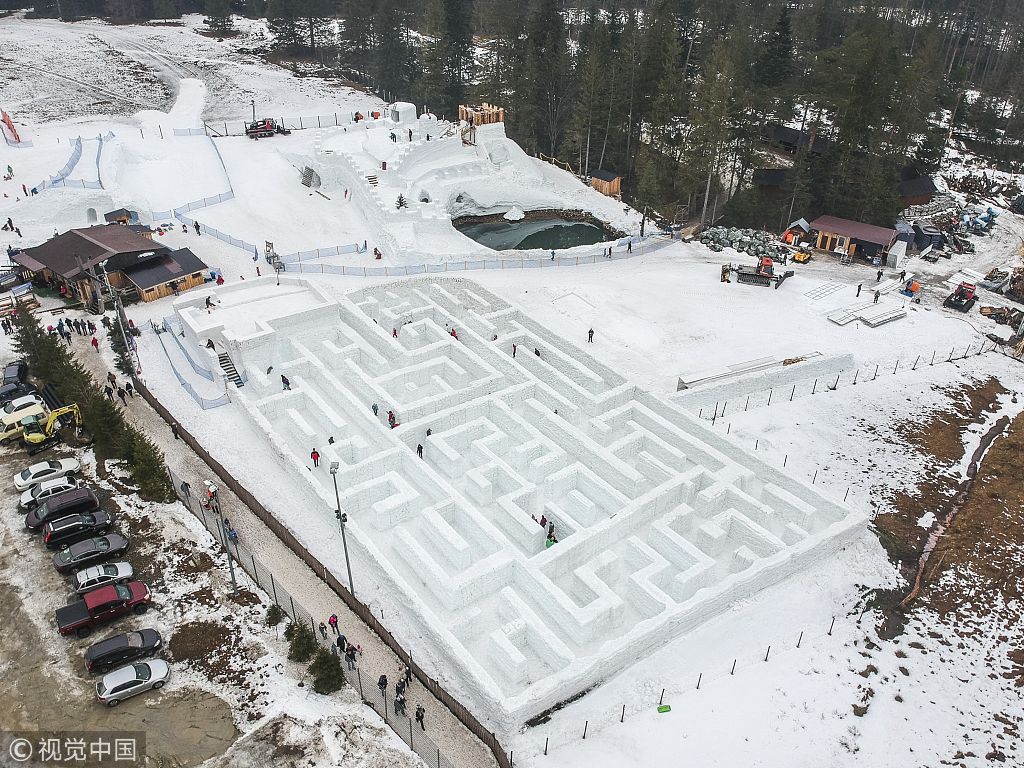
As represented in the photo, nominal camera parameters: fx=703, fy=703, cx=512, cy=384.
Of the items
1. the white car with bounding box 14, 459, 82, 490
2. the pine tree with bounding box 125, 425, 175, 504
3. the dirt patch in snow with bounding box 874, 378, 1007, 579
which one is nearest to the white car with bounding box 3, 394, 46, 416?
the white car with bounding box 14, 459, 82, 490

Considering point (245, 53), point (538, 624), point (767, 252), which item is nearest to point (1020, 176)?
point (767, 252)

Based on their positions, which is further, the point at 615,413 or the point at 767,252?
the point at 767,252

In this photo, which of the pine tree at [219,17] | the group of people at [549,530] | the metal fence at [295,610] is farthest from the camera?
the pine tree at [219,17]

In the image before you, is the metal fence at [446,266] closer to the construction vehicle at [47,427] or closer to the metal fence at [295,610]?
the construction vehicle at [47,427]

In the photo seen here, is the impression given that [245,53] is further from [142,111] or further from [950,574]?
[950,574]

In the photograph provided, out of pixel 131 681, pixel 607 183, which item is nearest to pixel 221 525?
pixel 131 681

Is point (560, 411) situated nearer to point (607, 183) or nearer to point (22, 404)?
point (22, 404)

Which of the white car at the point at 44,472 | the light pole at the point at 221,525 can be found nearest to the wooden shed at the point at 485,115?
the light pole at the point at 221,525
